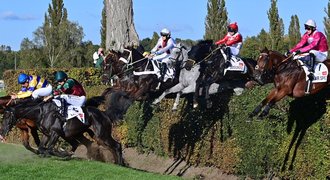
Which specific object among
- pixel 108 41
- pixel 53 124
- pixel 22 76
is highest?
pixel 108 41

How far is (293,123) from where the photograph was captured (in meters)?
13.4

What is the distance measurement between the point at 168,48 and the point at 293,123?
4468 mm

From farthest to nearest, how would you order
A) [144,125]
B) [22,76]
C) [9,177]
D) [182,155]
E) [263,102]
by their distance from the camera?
[144,125]
[182,155]
[22,76]
[263,102]
[9,177]

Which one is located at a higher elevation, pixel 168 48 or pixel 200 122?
pixel 168 48

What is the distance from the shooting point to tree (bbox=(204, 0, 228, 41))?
43.5m

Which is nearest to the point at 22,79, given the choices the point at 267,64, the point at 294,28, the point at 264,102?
the point at 267,64

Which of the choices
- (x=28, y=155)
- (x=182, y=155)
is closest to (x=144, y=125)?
(x=182, y=155)

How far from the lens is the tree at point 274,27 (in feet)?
135

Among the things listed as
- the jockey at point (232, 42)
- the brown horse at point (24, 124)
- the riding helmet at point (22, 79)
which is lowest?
the brown horse at point (24, 124)

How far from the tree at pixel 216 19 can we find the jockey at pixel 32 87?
28.0 m

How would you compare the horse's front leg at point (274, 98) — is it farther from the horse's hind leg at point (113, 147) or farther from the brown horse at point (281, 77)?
the horse's hind leg at point (113, 147)

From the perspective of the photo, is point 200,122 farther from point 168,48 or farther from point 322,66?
point 322,66

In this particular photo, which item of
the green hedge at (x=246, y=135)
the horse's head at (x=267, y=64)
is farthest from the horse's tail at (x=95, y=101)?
the horse's head at (x=267, y=64)

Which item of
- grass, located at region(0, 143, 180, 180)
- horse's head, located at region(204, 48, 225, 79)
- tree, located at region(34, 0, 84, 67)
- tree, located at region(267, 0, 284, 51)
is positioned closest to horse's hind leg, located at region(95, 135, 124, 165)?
grass, located at region(0, 143, 180, 180)
